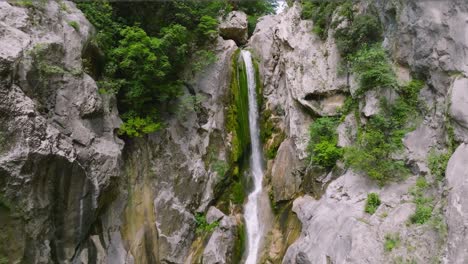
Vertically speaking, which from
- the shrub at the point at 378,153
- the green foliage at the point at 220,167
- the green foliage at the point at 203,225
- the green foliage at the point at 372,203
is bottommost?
the green foliage at the point at 203,225

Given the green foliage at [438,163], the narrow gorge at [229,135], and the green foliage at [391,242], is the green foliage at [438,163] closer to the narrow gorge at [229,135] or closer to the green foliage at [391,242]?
the narrow gorge at [229,135]

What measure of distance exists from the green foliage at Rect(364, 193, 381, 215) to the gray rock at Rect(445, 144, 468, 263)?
5.58 feet

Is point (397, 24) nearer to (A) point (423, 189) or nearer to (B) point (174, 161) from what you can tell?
(A) point (423, 189)

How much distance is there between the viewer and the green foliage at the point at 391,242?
23.3ft

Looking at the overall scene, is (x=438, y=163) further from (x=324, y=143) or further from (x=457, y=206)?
(x=324, y=143)

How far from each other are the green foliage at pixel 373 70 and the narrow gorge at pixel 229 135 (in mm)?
62

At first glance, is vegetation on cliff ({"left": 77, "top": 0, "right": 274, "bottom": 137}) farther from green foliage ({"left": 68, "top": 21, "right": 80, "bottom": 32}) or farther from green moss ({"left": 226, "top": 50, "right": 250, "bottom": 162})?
green moss ({"left": 226, "top": 50, "right": 250, "bottom": 162})

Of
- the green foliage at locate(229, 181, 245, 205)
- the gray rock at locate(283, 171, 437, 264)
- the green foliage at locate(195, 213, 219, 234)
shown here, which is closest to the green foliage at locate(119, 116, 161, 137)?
the green foliage at locate(195, 213, 219, 234)

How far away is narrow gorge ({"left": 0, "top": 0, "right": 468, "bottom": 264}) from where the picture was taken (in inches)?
294

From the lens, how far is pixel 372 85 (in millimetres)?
10312

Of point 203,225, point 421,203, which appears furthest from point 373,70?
point 203,225

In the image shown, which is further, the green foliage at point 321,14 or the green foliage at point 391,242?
the green foliage at point 321,14

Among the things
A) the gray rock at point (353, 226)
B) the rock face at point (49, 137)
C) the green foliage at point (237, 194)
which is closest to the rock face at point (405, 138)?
the gray rock at point (353, 226)

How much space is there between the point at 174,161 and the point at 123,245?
314 centimetres
